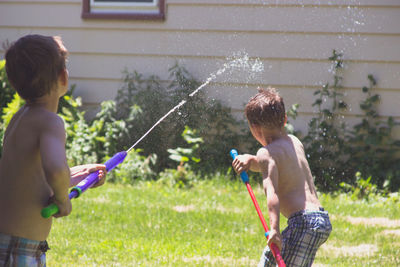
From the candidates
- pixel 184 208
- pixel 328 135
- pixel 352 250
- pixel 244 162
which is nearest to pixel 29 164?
pixel 244 162

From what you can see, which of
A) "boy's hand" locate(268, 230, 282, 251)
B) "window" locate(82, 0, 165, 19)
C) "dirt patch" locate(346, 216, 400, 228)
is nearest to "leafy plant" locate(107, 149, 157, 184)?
"window" locate(82, 0, 165, 19)

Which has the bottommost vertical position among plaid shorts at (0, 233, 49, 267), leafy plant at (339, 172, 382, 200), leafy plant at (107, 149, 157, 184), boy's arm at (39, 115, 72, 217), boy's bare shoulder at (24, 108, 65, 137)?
leafy plant at (107, 149, 157, 184)

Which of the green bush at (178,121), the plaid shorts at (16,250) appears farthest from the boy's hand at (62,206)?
the green bush at (178,121)

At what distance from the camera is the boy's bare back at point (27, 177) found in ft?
6.19

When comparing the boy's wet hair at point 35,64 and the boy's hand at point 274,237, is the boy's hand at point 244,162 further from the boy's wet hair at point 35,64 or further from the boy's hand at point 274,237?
the boy's wet hair at point 35,64

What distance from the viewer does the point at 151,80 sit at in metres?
6.30

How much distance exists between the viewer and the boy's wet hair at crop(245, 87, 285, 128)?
8.57ft

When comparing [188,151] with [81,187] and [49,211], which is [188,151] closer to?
[81,187]

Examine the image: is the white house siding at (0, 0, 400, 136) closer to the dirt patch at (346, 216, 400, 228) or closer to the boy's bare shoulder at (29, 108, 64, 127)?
the dirt patch at (346, 216, 400, 228)

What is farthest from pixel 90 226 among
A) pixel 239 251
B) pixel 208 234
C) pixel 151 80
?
pixel 151 80

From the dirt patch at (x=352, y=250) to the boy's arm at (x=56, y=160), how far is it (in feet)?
7.70

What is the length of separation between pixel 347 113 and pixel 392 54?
697mm

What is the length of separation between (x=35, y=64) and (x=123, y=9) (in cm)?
471

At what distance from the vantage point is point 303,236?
2.51 m
